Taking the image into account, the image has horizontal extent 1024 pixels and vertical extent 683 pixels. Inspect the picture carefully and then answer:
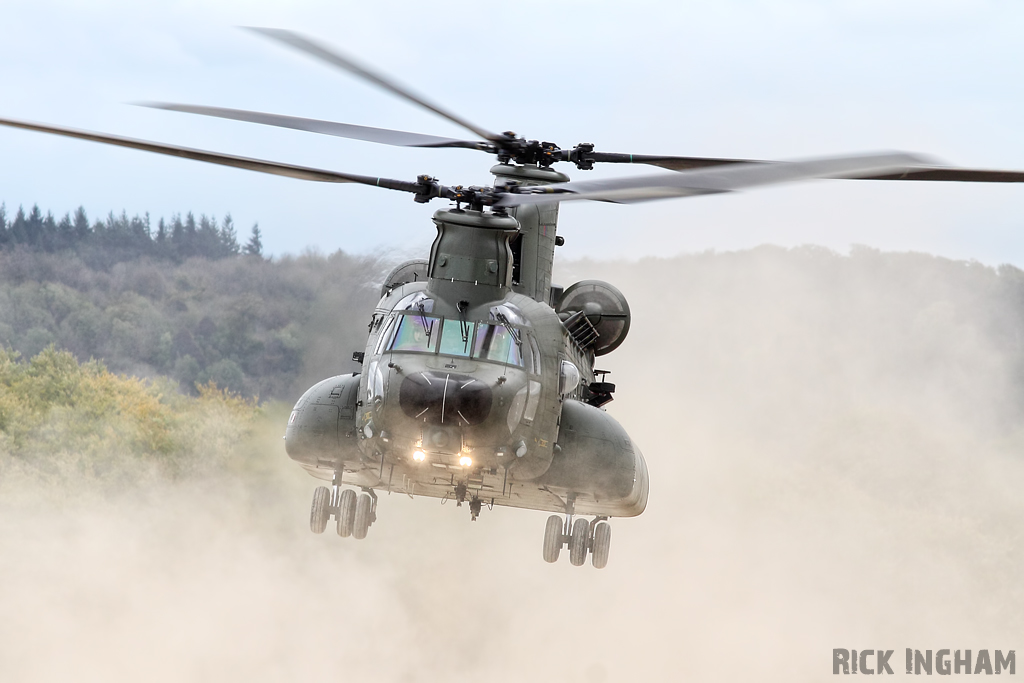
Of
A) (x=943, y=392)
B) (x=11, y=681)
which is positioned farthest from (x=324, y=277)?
(x=943, y=392)

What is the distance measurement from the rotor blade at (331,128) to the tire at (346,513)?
4345 mm

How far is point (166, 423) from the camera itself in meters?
30.1

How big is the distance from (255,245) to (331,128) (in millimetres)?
18764

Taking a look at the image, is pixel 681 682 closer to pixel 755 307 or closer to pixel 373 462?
pixel 755 307

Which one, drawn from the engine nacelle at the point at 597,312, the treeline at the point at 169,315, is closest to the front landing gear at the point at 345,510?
the engine nacelle at the point at 597,312

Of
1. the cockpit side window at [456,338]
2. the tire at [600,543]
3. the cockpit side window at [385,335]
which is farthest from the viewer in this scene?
the tire at [600,543]

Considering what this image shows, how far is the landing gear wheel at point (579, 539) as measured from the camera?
1562 cm

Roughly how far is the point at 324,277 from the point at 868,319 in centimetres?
1504

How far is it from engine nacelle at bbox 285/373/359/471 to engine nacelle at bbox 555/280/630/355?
3657 mm

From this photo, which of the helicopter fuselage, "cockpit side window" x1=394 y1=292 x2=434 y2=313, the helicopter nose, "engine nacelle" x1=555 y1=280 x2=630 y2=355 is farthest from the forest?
the helicopter nose

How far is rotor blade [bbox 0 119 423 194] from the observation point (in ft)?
37.2

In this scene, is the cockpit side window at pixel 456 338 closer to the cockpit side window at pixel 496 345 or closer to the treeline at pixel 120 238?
the cockpit side window at pixel 496 345

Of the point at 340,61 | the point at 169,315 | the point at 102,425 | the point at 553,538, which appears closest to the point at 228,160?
the point at 340,61

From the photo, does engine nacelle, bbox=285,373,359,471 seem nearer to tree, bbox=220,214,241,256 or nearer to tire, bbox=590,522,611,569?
tire, bbox=590,522,611,569
